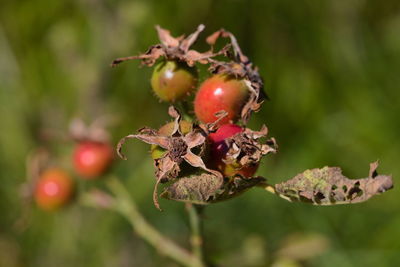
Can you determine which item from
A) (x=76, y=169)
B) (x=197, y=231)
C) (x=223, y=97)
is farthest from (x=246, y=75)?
(x=76, y=169)

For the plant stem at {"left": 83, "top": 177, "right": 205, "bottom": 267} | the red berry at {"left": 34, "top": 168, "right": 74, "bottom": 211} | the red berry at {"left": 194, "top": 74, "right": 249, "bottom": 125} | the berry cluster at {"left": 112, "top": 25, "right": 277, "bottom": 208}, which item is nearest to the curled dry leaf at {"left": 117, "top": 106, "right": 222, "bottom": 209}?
the berry cluster at {"left": 112, "top": 25, "right": 277, "bottom": 208}

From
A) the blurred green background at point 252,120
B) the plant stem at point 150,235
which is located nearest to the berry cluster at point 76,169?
the plant stem at point 150,235

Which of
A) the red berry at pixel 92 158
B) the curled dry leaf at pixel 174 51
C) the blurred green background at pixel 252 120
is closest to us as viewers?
the curled dry leaf at pixel 174 51

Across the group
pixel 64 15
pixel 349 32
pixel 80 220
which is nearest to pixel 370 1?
pixel 349 32

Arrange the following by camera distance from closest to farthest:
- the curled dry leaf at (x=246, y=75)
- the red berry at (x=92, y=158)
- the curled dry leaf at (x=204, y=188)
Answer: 1. the curled dry leaf at (x=204, y=188)
2. the curled dry leaf at (x=246, y=75)
3. the red berry at (x=92, y=158)

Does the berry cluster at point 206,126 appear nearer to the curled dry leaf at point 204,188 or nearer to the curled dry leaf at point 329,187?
the curled dry leaf at point 204,188

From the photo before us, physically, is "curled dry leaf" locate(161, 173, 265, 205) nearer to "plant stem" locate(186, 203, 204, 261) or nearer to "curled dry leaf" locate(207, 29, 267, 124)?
"curled dry leaf" locate(207, 29, 267, 124)
